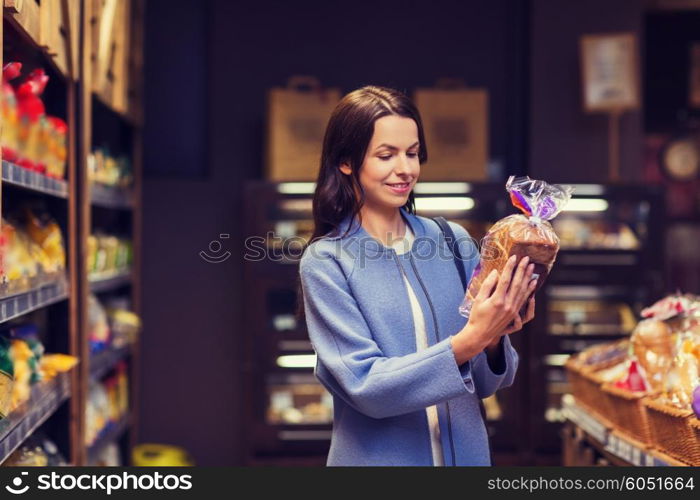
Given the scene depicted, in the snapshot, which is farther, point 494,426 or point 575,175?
point 575,175

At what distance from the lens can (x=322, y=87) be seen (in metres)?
6.23

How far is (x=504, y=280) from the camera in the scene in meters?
1.86

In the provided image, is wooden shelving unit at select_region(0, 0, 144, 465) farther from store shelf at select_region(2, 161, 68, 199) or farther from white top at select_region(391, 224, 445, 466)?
white top at select_region(391, 224, 445, 466)

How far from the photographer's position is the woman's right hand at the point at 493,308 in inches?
72.7

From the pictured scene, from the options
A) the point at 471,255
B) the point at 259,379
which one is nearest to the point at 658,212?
the point at 259,379

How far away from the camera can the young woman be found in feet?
6.58

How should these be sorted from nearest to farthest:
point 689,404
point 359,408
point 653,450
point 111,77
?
1. point 359,408
2. point 689,404
3. point 653,450
4. point 111,77

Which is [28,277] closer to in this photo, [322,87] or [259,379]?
[259,379]

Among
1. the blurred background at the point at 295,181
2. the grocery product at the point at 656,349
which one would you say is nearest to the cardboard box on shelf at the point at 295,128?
the blurred background at the point at 295,181

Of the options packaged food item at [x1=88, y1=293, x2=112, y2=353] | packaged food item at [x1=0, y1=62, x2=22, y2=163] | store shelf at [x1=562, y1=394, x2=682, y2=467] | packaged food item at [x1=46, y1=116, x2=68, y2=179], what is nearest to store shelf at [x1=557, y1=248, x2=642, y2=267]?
store shelf at [x1=562, y1=394, x2=682, y2=467]

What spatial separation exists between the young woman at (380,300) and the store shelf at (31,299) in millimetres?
958

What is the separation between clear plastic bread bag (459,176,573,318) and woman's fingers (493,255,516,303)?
3 cm

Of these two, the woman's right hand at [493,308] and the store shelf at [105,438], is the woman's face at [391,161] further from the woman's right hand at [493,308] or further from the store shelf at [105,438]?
the store shelf at [105,438]

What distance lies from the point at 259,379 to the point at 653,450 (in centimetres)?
335
